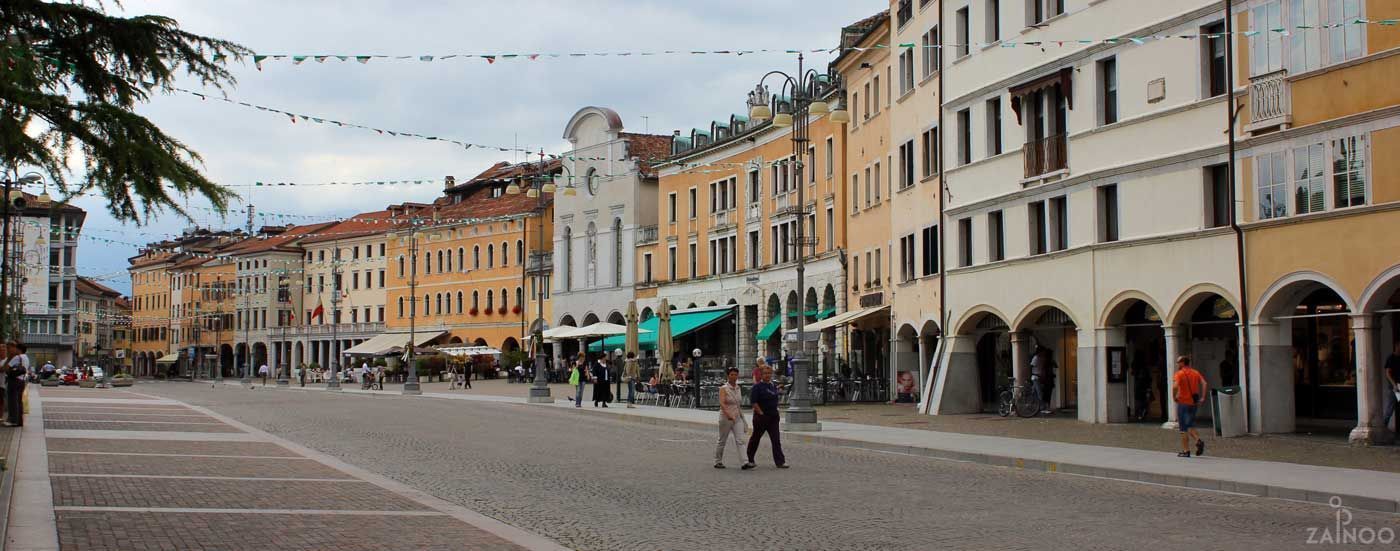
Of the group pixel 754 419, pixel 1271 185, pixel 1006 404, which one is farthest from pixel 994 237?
pixel 754 419

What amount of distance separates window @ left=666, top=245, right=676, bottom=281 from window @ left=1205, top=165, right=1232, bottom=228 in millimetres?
44669

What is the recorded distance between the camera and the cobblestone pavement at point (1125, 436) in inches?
813

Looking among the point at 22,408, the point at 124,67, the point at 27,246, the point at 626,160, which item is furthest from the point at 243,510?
the point at 27,246

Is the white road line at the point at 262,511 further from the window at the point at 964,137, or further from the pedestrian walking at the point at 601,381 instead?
the pedestrian walking at the point at 601,381

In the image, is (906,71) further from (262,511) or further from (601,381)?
(262,511)

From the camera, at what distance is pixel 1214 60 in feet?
88.4

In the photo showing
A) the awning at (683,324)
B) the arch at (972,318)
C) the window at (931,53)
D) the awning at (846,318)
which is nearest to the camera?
the arch at (972,318)

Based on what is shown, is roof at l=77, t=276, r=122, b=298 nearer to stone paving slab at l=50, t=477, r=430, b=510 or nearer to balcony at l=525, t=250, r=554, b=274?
balcony at l=525, t=250, r=554, b=274

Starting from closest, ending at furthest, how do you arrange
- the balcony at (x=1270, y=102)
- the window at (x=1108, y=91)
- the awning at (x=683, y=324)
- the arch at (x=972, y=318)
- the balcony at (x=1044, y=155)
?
the balcony at (x=1270, y=102), the window at (x=1108, y=91), the balcony at (x=1044, y=155), the arch at (x=972, y=318), the awning at (x=683, y=324)

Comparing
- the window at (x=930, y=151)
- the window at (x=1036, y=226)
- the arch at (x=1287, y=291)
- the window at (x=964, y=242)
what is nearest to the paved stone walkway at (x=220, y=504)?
the arch at (x=1287, y=291)

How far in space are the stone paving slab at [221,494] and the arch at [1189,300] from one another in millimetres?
17034

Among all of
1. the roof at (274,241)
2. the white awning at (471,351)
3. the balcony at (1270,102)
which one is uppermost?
the roof at (274,241)

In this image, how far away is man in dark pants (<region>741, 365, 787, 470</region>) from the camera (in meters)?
20.1

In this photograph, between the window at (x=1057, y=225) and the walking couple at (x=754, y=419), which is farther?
the window at (x=1057, y=225)
